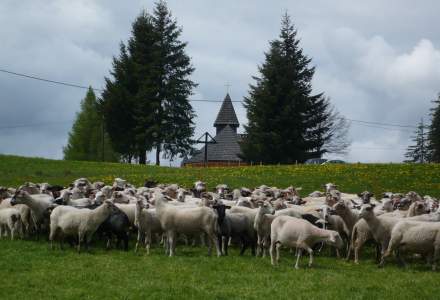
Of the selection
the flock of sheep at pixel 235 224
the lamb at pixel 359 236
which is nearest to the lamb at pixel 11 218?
the flock of sheep at pixel 235 224

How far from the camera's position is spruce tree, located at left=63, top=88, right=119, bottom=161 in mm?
81000

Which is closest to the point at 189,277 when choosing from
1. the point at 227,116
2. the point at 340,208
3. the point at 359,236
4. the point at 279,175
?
the point at 359,236

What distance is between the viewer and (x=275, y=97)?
55844mm

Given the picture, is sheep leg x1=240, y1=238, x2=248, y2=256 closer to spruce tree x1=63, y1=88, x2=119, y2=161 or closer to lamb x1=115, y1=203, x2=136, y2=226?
lamb x1=115, y1=203, x2=136, y2=226

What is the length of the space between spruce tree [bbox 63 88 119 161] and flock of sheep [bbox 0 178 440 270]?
60469 mm

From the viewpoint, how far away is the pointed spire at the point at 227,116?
8400cm

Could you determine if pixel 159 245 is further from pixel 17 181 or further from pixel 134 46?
pixel 134 46

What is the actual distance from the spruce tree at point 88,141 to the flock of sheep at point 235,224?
60.5 metres

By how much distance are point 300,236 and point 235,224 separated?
287cm

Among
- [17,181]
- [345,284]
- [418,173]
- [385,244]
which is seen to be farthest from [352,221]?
[17,181]

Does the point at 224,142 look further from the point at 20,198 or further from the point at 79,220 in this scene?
the point at 79,220

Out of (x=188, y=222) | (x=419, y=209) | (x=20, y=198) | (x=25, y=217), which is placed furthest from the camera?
(x=25, y=217)

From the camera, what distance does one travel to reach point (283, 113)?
2158 inches

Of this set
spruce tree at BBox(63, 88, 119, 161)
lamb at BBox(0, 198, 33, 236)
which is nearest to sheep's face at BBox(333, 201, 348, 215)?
lamb at BBox(0, 198, 33, 236)
